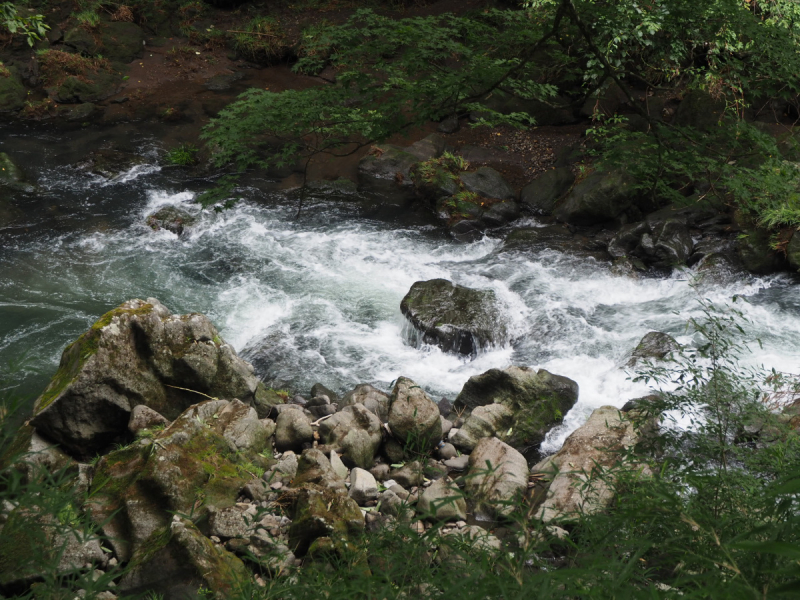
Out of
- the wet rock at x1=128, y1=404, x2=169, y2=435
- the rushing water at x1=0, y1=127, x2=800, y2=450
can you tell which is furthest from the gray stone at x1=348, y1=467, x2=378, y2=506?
the rushing water at x1=0, y1=127, x2=800, y2=450

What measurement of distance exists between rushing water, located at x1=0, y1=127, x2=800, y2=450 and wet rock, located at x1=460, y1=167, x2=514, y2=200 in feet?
3.99

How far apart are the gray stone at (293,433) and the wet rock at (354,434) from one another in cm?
16

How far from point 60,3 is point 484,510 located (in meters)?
19.0

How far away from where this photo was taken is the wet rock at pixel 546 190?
10938 millimetres

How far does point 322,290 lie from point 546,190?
15.5 feet

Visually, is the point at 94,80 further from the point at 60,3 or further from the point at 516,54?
the point at 516,54

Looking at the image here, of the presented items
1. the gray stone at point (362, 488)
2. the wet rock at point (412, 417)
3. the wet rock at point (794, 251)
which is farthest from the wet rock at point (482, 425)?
the wet rock at point (794, 251)

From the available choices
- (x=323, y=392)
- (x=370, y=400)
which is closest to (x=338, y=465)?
(x=370, y=400)

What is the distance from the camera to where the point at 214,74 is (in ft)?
52.5

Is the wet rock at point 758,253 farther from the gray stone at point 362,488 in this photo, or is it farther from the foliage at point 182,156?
the foliage at point 182,156

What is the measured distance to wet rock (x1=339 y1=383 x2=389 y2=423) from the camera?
597cm

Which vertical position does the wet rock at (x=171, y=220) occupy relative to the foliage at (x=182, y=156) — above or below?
below

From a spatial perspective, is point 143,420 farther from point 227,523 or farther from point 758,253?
point 758,253

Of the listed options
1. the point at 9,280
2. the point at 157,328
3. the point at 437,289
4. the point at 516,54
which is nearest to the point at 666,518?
the point at 516,54
